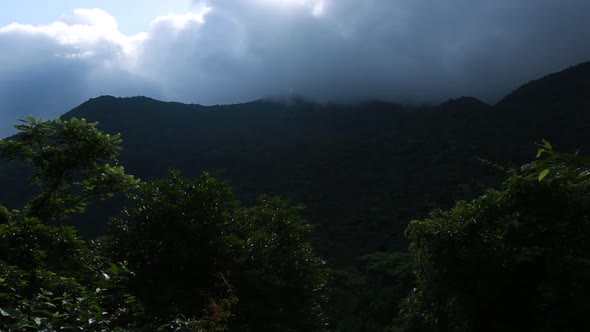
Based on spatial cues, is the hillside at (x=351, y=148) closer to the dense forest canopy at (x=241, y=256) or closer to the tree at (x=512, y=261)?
the dense forest canopy at (x=241, y=256)

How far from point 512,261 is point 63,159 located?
895 centimetres

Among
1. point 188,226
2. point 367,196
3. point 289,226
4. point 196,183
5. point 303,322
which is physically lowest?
point 367,196

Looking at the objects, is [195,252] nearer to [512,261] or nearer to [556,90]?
[512,261]

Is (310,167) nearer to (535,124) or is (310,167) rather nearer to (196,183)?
(535,124)

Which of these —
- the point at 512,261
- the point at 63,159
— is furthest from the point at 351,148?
the point at 512,261

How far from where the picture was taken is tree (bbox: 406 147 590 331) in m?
6.52

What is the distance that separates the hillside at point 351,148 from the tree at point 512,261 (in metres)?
35.5

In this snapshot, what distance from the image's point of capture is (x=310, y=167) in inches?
3194

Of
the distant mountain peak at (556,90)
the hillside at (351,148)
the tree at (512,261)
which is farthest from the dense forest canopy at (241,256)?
the distant mountain peak at (556,90)

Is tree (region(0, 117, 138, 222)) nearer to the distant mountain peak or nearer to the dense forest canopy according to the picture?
the dense forest canopy

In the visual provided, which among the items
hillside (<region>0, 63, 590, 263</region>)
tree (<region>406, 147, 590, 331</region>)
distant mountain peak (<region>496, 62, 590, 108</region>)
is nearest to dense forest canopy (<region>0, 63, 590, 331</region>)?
tree (<region>406, 147, 590, 331</region>)

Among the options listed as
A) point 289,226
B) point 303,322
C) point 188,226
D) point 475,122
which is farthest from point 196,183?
point 475,122

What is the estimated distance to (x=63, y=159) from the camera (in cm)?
989

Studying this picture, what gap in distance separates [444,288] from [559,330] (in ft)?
6.43
